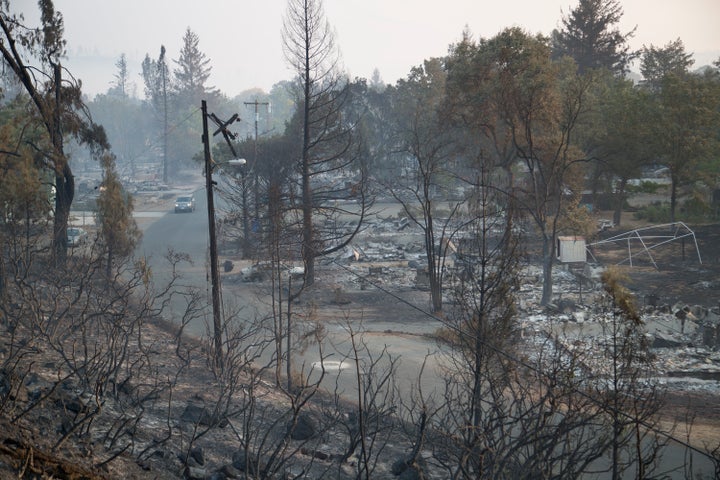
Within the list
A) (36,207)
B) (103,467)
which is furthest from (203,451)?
(36,207)

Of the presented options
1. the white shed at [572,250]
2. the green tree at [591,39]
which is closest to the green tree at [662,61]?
the green tree at [591,39]

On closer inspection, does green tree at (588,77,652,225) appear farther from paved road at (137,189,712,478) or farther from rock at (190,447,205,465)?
rock at (190,447,205,465)

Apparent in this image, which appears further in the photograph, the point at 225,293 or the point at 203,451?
the point at 225,293

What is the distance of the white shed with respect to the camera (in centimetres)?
2852

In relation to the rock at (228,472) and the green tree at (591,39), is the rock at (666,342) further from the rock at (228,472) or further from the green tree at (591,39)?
the green tree at (591,39)

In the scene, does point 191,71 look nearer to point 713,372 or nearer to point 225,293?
point 225,293

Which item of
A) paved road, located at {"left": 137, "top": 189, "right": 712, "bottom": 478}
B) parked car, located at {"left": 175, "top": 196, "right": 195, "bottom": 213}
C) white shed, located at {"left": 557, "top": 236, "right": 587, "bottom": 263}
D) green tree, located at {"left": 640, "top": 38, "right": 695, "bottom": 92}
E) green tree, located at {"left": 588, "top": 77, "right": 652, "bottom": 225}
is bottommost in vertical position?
paved road, located at {"left": 137, "top": 189, "right": 712, "bottom": 478}

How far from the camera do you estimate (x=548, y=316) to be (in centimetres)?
2162

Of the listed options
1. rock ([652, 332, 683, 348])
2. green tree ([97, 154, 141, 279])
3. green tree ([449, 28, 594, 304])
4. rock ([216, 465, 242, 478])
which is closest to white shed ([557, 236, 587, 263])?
green tree ([449, 28, 594, 304])

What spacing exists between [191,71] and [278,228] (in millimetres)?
92361

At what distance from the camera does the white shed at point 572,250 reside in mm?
28516

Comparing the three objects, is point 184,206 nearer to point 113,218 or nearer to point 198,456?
point 113,218

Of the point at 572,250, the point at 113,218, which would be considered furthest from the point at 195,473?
the point at 572,250

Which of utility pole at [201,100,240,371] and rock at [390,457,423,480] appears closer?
rock at [390,457,423,480]
